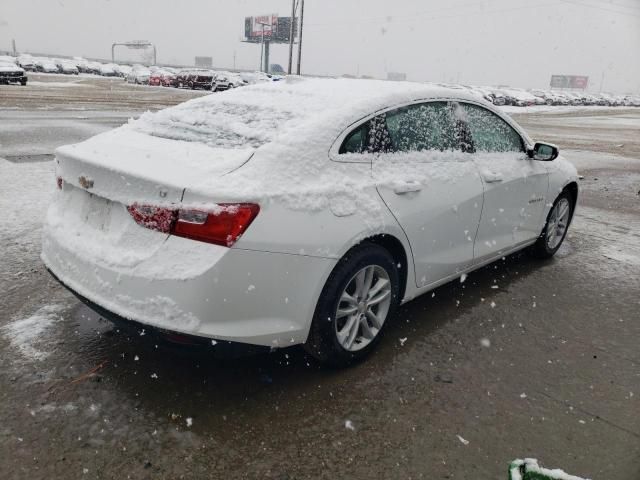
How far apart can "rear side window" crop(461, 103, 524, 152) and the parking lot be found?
115cm

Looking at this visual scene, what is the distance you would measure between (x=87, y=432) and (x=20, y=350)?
3.17 ft

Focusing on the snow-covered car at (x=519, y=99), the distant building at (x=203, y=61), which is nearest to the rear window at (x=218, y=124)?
the snow-covered car at (x=519, y=99)

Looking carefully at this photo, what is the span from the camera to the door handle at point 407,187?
3.08m

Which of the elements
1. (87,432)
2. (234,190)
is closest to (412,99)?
(234,190)

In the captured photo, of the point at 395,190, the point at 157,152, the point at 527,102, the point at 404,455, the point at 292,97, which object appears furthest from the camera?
the point at 527,102

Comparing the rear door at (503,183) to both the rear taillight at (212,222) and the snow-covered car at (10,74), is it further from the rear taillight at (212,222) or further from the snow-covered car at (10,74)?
the snow-covered car at (10,74)

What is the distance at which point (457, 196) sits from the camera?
11.5 feet

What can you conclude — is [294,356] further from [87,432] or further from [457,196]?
[457,196]

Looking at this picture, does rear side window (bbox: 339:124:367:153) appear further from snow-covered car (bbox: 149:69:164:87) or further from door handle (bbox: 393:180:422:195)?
snow-covered car (bbox: 149:69:164:87)

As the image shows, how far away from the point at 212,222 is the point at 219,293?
312mm

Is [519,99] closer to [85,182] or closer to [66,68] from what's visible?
[66,68]

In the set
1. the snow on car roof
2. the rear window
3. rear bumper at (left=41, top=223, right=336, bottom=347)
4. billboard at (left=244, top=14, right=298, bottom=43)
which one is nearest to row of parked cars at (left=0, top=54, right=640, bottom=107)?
the snow on car roof

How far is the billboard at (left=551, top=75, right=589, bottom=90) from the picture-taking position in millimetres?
130625

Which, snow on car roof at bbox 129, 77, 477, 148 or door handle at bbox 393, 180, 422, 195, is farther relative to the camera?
door handle at bbox 393, 180, 422, 195
